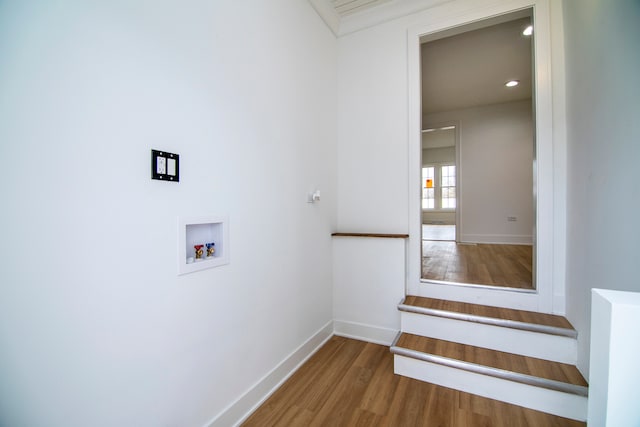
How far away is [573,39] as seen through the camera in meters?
1.79

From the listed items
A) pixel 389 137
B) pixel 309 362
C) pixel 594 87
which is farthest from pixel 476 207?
pixel 309 362

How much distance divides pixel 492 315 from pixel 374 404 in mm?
1091

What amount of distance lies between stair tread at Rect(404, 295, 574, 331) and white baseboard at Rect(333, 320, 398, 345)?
1.25 ft

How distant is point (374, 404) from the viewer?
1.68 meters

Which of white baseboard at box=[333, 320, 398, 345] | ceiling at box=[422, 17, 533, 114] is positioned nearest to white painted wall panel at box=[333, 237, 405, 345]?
white baseboard at box=[333, 320, 398, 345]

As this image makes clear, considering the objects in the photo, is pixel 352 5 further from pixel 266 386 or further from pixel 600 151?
pixel 266 386

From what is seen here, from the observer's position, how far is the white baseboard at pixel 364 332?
7.97 ft

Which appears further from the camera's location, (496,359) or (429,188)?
(429,188)

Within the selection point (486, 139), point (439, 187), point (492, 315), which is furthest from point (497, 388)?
point (439, 187)

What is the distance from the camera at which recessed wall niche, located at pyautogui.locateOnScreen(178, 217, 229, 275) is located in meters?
1.25

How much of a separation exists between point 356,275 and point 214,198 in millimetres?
1632

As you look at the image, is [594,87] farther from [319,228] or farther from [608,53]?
Result: [319,228]

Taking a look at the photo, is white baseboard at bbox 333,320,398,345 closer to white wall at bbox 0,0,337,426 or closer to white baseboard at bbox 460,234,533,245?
white wall at bbox 0,0,337,426

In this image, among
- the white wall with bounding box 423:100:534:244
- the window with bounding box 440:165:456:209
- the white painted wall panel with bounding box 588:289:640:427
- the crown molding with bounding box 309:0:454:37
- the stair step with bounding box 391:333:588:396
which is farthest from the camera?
the window with bounding box 440:165:456:209
